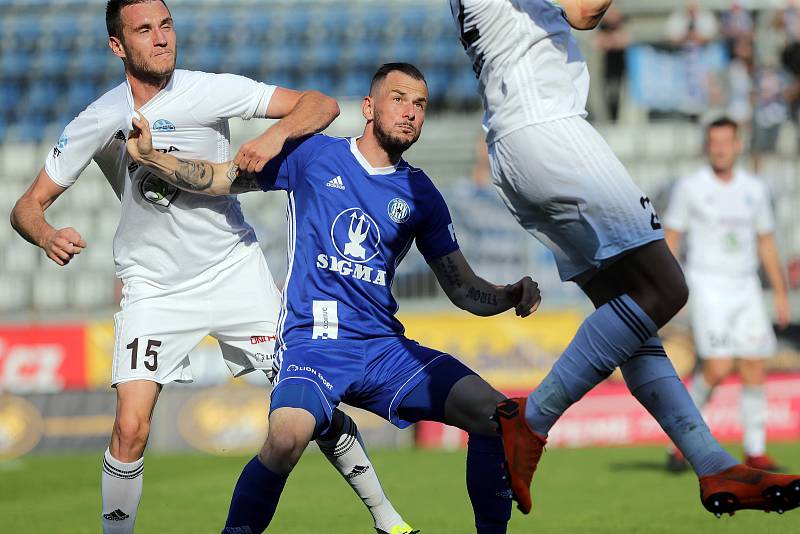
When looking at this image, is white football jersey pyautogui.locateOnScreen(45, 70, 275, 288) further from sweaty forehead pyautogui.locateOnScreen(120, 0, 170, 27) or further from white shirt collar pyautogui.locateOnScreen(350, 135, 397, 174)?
white shirt collar pyautogui.locateOnScreen(350, 135, 397, 174)

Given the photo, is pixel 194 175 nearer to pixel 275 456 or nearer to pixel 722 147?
pixel 275 456

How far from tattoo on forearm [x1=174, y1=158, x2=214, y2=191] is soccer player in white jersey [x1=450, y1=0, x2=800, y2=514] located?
1.46 m

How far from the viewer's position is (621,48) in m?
17.0

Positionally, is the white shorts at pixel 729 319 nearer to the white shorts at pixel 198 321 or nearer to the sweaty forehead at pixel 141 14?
the white shorts at pixel 198 321

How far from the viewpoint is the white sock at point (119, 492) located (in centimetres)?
546

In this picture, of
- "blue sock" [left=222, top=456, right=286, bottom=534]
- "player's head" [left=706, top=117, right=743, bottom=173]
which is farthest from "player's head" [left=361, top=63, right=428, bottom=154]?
"player's head" [left=706, top=117, right=743, bottom=173]

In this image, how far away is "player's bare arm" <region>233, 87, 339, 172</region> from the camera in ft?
16.5

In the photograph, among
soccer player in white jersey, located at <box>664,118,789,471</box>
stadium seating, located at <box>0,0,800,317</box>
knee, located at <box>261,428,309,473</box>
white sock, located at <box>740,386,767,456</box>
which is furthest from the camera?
stadium seating, located at <box>0,0,800,317</box>

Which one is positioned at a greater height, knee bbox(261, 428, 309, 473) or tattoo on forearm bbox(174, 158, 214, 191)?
tattoo on forearm bbox(174, 158, 214, 191)

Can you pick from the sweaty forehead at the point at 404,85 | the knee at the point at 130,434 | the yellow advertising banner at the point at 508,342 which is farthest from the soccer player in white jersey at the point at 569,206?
the yellow advertising banner at the point at 508,342

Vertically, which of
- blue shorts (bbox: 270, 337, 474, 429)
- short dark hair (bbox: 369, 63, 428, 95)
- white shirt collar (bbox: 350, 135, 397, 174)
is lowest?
blue shorts (bbox: 270, 337, 474, 429)

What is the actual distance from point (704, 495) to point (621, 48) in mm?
13446

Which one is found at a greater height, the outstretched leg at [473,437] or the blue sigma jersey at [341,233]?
the blue sigma jersey at [341,233]

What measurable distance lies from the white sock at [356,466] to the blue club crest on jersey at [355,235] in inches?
33.5
